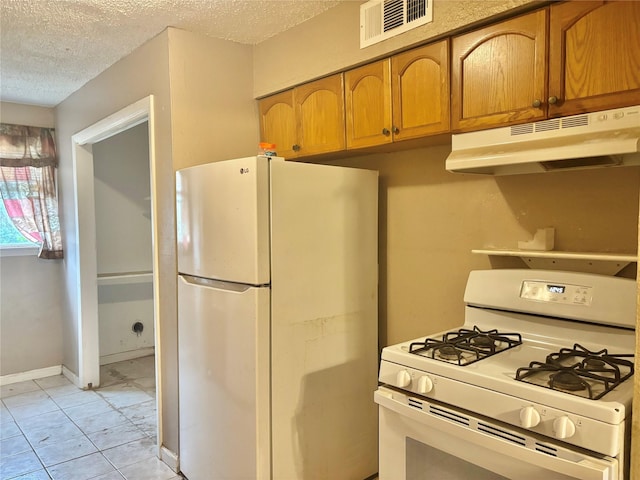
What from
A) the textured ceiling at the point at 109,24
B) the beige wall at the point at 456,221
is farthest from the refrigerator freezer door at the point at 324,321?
the textured ceiling at the point at 109,24

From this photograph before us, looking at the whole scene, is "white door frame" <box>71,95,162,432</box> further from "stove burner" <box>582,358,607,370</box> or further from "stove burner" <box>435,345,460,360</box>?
"stove burner" <box>582,358,607,370</box>

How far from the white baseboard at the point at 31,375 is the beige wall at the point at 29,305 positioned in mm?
28

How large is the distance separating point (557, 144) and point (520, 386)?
785mm

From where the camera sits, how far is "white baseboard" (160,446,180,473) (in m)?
2.45

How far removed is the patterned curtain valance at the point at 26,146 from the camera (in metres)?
3.74

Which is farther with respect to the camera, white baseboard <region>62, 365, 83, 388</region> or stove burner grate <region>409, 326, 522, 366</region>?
white baseboard <region>62, 365, 83, 388</region>

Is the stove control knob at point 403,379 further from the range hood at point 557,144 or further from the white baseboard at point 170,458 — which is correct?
the white baseboard at point 170,458

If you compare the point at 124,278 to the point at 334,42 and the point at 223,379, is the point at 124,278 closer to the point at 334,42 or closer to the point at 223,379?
the point at 223,379

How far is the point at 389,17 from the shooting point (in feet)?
6.43

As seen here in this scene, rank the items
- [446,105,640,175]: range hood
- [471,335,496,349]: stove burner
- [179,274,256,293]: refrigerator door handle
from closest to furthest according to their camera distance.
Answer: [446,105,640,175]: range hood, [471,335,496,349]: stove burner, [179,274,256,293]: refrigerator door handle

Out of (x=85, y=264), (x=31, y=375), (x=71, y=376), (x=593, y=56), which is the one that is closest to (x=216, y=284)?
(x=593, y=56)

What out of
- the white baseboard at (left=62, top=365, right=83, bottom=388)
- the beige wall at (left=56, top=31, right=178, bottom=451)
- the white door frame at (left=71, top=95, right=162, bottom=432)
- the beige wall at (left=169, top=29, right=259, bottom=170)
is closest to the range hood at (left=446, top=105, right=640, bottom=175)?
the beige wall at (left=169, top=29, right=259, bottom=170)

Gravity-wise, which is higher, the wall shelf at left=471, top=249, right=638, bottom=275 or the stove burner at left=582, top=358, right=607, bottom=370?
the wall shelf at left=471, top=249, right=638, bottom=275

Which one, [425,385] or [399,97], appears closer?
[425,385]
